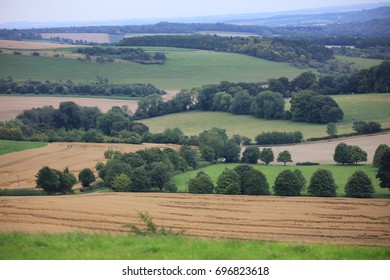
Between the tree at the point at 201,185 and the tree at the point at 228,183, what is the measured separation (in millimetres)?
268

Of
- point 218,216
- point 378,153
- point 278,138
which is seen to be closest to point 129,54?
point 278,138

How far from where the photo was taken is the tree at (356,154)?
1876 centimetres

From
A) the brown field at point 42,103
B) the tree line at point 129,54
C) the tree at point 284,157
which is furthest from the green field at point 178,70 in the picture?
the tree at point 284,157

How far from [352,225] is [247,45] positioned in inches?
1742

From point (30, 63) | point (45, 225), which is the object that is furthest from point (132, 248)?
point (30, 63)

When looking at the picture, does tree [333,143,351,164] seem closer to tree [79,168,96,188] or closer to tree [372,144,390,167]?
tree [372,144,390,167]

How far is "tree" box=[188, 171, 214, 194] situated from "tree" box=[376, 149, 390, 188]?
497cm

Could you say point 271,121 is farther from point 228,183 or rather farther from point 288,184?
point 228,183

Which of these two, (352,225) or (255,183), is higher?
(352,225)

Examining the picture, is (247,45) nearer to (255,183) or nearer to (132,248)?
(255,183)

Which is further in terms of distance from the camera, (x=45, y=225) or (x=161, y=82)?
(x=161, y=82)

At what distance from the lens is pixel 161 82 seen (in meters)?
47.7

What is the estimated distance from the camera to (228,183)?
17562 millimetres

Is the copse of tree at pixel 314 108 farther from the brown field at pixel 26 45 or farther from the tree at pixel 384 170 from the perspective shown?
the brown field at pixel 26 45
